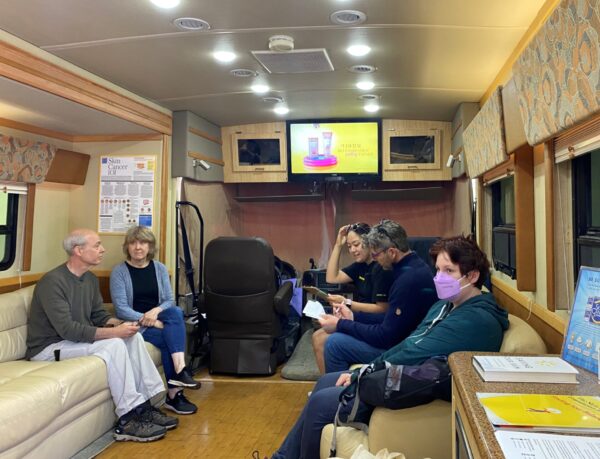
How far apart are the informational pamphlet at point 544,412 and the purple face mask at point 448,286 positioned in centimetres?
81

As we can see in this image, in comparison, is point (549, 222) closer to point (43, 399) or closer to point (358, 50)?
point (358, 50)

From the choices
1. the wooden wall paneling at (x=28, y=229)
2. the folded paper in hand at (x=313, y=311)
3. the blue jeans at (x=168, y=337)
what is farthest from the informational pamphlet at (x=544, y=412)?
the wooden wall paneling at (x=28, y=229)

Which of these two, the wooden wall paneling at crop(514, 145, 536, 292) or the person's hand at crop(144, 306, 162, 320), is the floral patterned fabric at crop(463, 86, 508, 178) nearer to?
the wooden wall paneling at crop(514, 145, 536, 292)

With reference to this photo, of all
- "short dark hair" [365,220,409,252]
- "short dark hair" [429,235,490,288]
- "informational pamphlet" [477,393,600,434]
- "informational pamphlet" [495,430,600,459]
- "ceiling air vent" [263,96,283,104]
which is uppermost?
"ceiling air vent" [263,96,283,104]

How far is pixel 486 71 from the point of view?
130 inches

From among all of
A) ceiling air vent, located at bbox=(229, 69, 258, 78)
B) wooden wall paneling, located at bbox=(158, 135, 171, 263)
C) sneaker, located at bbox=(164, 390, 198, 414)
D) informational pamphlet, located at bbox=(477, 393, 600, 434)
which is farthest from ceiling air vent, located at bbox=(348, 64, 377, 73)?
sneaker, located at bbox=(164, 390, 198, 414)

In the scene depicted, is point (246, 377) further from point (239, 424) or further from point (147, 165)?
point (147, 165)

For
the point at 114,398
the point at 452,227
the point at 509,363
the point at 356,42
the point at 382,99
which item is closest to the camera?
the point at 509,363

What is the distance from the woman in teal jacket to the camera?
195 cm

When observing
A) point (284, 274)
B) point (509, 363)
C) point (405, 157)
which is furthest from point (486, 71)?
point (284, 274)

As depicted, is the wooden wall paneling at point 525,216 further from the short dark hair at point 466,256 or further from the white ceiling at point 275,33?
the white ceiling at point 275,33

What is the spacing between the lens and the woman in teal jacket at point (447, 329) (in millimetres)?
1953

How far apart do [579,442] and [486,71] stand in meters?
2.81

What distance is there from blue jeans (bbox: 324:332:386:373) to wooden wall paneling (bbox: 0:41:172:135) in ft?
7.54
